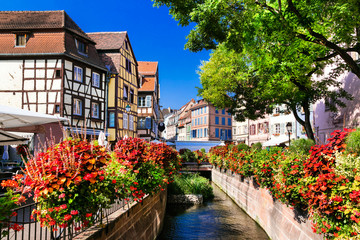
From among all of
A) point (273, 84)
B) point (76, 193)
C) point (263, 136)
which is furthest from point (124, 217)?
point (263, 136)

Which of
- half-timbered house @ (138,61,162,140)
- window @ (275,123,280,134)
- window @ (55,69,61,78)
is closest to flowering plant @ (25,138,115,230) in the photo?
window @ (55,69,61,78)

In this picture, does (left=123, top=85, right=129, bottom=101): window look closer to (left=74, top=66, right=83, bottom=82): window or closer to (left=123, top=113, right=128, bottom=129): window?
(left=123, top=113, right=128, bottom=129): window

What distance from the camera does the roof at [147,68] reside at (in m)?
44.1

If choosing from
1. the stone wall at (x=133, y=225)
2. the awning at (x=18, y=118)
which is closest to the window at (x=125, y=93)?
the awning at (x=18, y=118)

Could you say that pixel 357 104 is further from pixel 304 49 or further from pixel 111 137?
pixel 111 137

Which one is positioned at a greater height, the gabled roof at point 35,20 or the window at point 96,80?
the gabled roof at point 35,20

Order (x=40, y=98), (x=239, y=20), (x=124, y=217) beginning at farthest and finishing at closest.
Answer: (x=40, y=98) → (x=239, y=20) → (x=124, y=217)

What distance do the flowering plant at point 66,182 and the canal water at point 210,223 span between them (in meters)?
6.65

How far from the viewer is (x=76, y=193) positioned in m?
4.36

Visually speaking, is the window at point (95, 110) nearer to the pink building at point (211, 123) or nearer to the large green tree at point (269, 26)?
the large green tree at point (269, 26)

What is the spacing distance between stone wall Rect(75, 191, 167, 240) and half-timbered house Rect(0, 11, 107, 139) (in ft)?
48.7

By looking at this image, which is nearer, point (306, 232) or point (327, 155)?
point (327, 155)

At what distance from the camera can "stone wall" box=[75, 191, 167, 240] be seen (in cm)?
521

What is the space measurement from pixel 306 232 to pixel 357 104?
46.8ft
